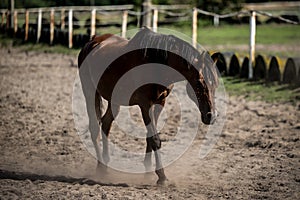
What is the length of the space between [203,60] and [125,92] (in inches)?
38.6

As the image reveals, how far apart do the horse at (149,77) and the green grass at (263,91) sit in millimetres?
4690

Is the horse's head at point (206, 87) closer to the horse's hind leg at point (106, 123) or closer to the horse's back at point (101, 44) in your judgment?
the horse's hind leg at point (106, 123)

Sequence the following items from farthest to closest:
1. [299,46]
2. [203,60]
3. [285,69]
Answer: [299,46] → [285,69] → [203,60]

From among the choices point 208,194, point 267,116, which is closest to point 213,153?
point 208,194

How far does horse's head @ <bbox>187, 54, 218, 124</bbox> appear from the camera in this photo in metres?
4.81

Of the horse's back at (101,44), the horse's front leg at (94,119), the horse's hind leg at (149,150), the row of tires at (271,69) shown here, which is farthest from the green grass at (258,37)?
the horse's hind leg at (149,150)

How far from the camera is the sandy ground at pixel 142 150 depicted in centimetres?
495

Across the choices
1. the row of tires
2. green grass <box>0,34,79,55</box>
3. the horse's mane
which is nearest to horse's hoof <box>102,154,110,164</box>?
the horse's mane

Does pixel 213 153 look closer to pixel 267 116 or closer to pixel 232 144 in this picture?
pixel 232 144

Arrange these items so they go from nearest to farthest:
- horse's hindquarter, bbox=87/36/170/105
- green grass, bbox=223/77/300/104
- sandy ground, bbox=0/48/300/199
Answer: sandy ground, bbox=0/48/300/199 → horse's hindquarter, bbox=87/36/170/105 → green grass, bbox=223/77/300/104

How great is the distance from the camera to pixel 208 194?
16.1 feet

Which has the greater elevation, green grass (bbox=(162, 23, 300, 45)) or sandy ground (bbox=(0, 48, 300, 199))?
sandy ground (bbox=(0, 48, 300, 199))

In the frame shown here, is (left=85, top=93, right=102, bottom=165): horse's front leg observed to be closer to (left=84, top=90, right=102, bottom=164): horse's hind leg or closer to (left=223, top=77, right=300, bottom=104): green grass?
(left=84, top=90, right=102, bottom=164): horse's hind leg

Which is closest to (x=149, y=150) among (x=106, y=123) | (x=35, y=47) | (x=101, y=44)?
(x=106, y=123)
